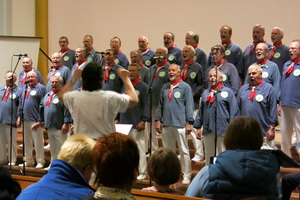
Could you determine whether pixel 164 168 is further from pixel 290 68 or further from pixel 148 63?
pixel 148 63

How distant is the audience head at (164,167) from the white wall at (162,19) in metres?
7.74

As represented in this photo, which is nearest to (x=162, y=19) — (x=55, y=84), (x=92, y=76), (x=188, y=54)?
(x=188, y=54)

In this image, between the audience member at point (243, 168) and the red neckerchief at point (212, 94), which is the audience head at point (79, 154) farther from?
the red neckerchief at point (212, 94)

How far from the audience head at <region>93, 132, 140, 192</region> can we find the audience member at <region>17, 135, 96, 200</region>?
0.44 metres

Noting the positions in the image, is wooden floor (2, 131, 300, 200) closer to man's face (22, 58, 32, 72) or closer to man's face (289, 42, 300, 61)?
man's face (289, 42, 300, 61)

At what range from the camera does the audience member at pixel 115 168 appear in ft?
8.17

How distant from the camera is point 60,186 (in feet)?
9.68

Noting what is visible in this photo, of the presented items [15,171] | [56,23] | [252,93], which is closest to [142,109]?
[252,93]

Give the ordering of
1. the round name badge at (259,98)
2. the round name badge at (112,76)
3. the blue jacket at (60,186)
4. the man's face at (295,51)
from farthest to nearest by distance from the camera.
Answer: the round name badge at (112,76), the man's face at (295,51), the round name badge at (259,98), the blue jacket at (60,186)

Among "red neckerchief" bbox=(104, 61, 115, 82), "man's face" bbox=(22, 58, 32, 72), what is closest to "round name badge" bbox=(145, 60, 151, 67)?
"red neckerchief" bbox=(104, 61, 115, 82)

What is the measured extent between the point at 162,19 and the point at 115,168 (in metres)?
10.2

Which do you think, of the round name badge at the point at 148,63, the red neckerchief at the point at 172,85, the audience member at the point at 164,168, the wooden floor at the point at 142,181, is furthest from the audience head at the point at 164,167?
the round name badge at the point at 148,63

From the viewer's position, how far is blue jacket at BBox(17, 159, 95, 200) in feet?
9.50

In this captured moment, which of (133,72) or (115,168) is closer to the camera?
(115,168)
